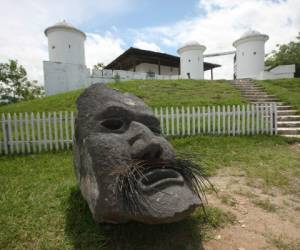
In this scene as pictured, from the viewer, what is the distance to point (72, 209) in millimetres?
3500

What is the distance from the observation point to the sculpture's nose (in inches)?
99.5

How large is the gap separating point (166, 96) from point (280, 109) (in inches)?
199

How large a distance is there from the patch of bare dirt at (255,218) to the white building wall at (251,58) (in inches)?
931

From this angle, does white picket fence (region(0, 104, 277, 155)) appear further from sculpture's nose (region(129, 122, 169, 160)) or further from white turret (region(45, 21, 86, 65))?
white turret (region(45, 21, 86, 65))

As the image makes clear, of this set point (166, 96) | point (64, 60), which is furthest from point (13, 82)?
point (166, 96)

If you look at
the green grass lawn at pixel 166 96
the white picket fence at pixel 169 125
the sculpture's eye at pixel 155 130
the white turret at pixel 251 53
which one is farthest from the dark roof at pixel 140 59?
the sculpture's eye at pixel 155 130

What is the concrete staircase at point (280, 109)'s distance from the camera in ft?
28.5

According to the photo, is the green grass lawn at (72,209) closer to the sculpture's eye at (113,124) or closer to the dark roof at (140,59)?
the sculpture's eye at (113,124)

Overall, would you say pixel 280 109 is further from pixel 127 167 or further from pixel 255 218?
pixel 127 167

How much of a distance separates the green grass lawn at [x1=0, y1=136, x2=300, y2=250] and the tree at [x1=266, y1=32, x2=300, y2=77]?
97.7 feet

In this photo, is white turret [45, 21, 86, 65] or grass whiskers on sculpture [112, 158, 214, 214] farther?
white turret [45, 21, 86, 65]

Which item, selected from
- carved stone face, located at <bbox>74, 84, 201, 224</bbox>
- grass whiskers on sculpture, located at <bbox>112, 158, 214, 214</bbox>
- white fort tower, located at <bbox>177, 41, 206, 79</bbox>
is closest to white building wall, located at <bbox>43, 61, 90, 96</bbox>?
white fort tower, located at <bbox>177, 41, 206, 79</bbox>

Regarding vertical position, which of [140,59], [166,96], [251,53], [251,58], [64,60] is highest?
[140,59]

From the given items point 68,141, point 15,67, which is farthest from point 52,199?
point 15,67
